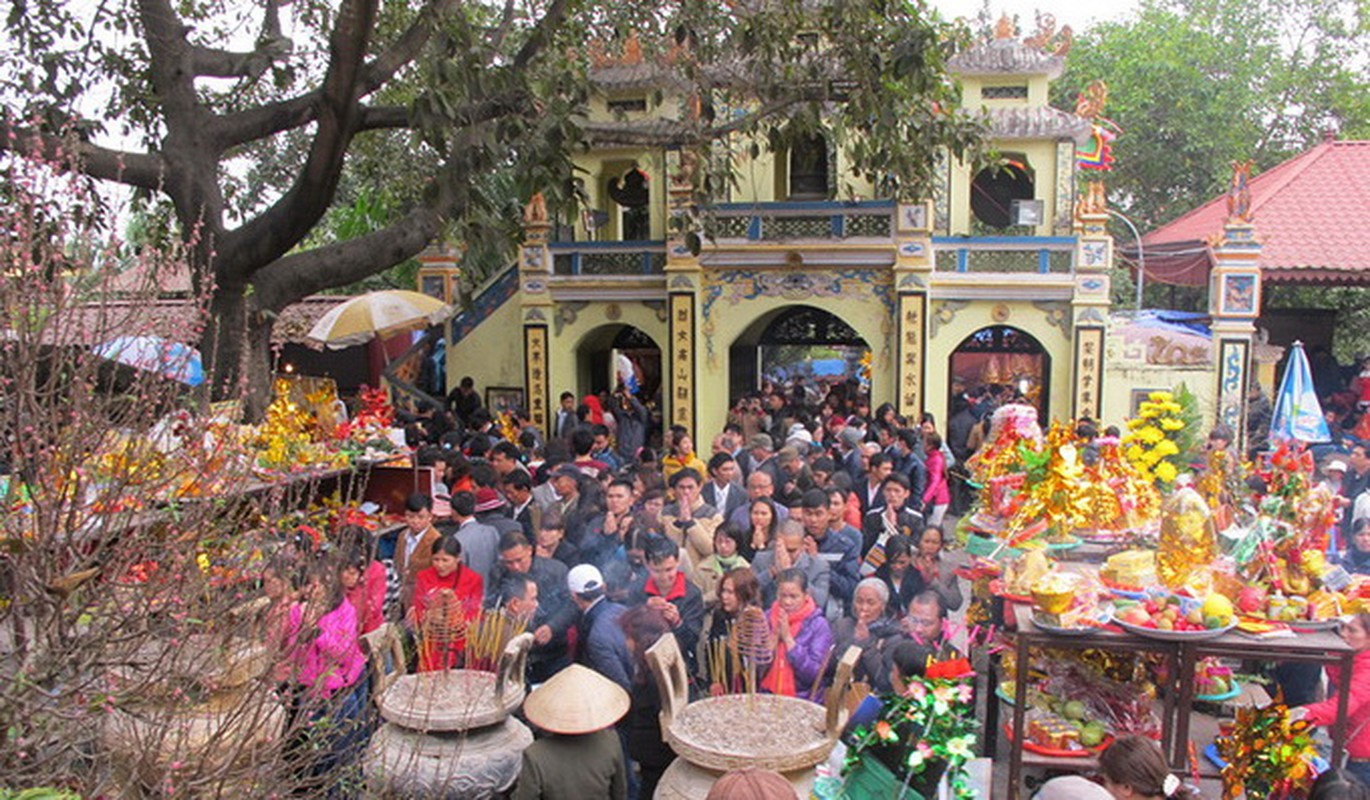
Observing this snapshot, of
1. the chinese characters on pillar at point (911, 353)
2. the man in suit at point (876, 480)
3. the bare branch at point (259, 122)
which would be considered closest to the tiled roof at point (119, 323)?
the bare branch at point (259, 122)

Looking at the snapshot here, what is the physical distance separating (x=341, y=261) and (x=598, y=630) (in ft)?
13.6

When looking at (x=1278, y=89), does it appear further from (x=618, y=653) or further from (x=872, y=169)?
(x=618, y=653)

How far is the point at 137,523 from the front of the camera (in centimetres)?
324

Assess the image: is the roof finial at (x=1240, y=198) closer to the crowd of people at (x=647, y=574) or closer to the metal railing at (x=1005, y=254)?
the metal railing at (x=1005, y=254)

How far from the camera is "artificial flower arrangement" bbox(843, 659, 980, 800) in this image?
3.98 metres

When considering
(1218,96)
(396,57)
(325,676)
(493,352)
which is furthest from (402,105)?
(1218,96)

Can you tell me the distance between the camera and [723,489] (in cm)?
781

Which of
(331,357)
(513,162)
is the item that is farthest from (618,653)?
(331,357)

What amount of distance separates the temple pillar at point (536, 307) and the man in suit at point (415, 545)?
8466 mm

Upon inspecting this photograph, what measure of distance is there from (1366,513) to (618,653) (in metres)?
5.40

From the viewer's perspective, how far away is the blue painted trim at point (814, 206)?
1406 cm

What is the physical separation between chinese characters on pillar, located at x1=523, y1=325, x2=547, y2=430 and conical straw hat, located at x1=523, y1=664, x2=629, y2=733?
36.9ft

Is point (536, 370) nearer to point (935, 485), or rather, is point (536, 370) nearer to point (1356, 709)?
point (935, 485)

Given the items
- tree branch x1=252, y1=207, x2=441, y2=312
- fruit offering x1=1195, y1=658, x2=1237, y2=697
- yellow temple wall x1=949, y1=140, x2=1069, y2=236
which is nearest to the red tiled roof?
yellow temple wall x1=949, y1=140, x2=1069, y2=236
